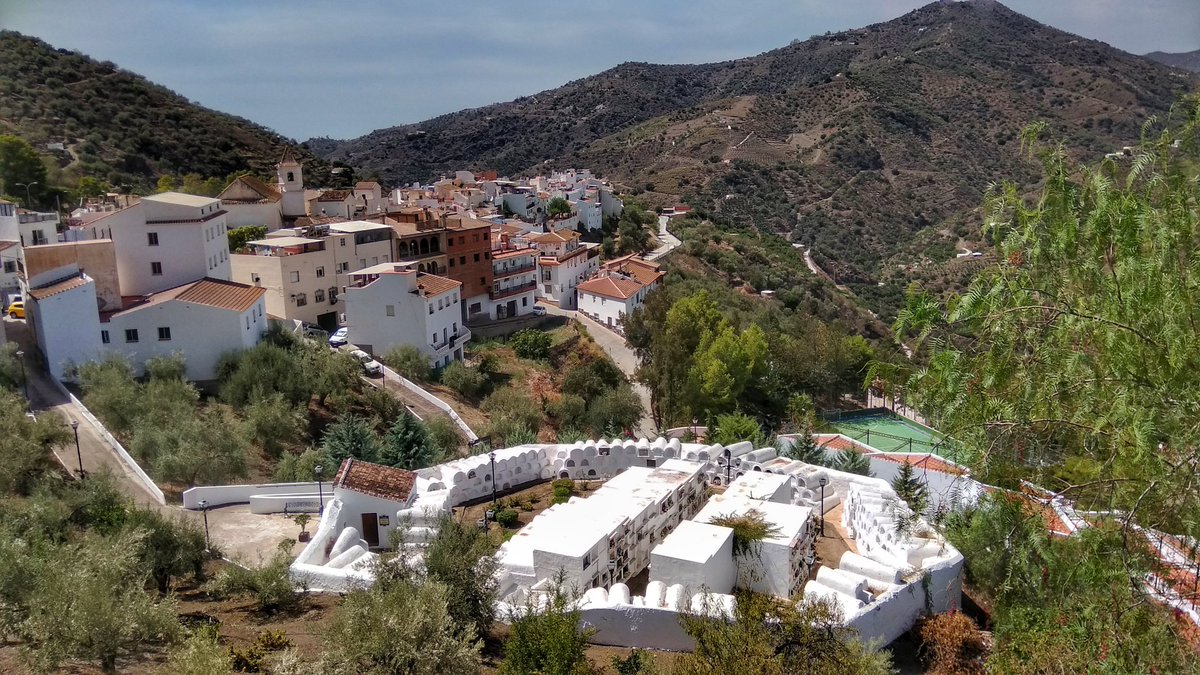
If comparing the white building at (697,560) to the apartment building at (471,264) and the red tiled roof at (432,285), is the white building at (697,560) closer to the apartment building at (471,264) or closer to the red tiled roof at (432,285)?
the red tiled roof at (432,285)

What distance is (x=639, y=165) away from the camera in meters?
104

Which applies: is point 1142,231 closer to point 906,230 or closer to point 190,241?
point 190,241

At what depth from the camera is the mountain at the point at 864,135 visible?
270ft

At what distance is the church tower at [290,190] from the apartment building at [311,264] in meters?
6.64

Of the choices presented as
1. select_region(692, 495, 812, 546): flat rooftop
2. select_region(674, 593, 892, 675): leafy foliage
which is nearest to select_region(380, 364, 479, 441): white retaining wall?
select_region(692, 495, 812, 546): flat rooftop

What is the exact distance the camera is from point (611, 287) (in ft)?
155

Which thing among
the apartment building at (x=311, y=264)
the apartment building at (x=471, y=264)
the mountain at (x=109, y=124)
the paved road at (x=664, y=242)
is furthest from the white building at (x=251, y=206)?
the paved road at (x=664, y=242)

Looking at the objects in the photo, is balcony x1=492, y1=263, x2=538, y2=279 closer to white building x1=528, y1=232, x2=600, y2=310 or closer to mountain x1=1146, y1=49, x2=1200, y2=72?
white building x1=528, y1=232, x2=600, y2=310

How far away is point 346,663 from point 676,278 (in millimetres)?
46555

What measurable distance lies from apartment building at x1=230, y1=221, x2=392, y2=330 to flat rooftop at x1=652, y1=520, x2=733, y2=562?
2581 cm

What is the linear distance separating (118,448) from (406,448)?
7.13m

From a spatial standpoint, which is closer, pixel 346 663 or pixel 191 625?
pixel 346 663

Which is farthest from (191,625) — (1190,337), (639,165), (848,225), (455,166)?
(455,166)

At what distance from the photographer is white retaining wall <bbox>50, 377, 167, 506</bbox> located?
1930 centimetres
